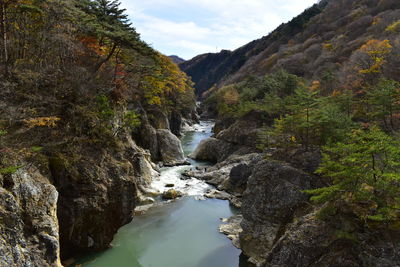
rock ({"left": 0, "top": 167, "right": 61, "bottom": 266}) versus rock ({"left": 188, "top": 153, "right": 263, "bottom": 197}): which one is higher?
rock ({"left": 0, "top": 167, "right": 61, "bottom": 266})

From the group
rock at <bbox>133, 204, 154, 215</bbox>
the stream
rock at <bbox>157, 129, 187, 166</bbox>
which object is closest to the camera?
the stream

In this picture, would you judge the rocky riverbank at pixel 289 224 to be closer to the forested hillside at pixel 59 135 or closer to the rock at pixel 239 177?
the rock at pixel 239 177

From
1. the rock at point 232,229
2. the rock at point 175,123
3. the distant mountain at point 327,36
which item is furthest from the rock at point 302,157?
the rock at point 175,123

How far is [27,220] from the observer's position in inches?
307

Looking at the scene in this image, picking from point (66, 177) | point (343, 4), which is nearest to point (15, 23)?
point (66, 177)

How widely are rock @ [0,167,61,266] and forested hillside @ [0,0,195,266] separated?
3 cm

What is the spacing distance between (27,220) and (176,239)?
27.6ft

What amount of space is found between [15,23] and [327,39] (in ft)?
199

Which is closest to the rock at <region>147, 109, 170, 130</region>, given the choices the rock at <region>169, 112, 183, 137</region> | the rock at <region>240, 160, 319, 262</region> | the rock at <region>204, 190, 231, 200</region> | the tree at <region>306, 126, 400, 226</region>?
the rock at <region>169, 112, 183, 137</region>

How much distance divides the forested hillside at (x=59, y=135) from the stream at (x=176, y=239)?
1.37m

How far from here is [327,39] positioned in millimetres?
58875

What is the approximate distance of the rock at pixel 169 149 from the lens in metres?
28.2

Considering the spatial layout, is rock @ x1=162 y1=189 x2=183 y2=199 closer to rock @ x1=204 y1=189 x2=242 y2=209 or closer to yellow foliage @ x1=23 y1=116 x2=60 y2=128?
rock @ x1=204 y1=189 x2=242 y2=209

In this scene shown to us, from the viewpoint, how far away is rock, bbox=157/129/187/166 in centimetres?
2816
